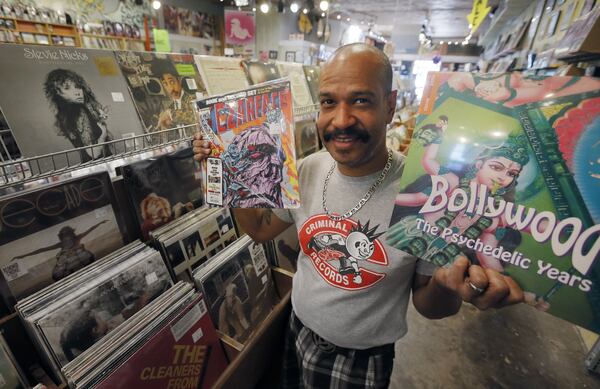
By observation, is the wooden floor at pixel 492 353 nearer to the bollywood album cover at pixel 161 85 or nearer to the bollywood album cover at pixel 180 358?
the bollywood album cover at pixel 180 358

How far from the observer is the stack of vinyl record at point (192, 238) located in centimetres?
106

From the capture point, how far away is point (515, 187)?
562 millimetres

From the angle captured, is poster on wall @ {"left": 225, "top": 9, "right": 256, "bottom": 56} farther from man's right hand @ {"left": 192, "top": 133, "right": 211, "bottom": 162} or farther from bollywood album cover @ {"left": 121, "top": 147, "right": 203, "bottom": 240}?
man's right hand @ {"left": 192, "top": 133, "right": 211, "bottom": 162}

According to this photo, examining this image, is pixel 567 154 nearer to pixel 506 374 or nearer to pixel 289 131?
pixel 289 131

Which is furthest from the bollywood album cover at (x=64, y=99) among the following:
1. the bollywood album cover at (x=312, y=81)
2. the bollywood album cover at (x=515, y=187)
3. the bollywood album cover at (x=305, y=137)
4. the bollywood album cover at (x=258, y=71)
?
the bollywood album cover at (x=312, y=81)

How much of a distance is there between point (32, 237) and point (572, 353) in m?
3.23

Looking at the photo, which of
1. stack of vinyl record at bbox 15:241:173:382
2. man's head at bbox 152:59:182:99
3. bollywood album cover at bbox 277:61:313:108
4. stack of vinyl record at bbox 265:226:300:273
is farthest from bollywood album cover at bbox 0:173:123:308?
bollywood album cover at bbox 277:61:313:108

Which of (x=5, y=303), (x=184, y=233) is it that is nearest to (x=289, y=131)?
(x=184, y=233)

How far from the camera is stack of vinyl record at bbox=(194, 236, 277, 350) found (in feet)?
3.78

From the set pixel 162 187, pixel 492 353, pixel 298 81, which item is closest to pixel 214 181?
pixel 162 187

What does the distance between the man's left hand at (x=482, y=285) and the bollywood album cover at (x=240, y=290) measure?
2.94 ft

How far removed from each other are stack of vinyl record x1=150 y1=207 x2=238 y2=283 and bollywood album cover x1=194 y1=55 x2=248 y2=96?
0.72m

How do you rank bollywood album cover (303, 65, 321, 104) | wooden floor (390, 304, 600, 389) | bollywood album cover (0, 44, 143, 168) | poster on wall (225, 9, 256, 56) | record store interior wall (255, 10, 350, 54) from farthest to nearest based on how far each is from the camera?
1. record store interior wall (255, 10, 350, 54)
2. poster on wall (225, 9, 256, 56)
3. bollywood album cover (303, 65, 321, 104)
4. wooden floor (390, 304, 600, 389)
5. bollywood album cover (0, 44, 143, 168)

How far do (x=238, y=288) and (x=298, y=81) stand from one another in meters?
1.77
